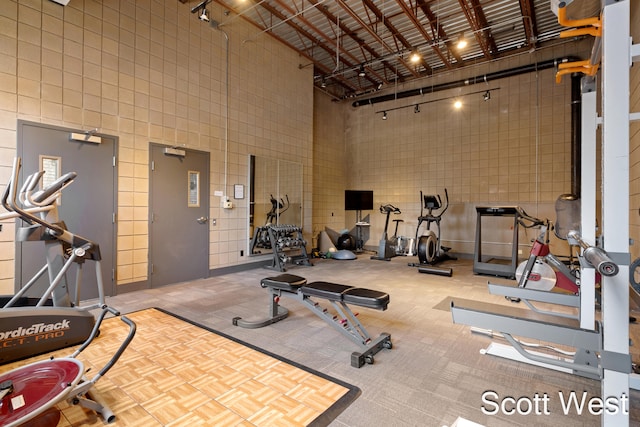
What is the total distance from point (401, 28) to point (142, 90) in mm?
5107

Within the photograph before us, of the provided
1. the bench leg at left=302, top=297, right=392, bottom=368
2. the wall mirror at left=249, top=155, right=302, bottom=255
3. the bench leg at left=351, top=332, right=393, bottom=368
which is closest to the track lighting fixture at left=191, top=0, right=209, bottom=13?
the wall mirror at left=249, top=155, right=302, bottom=255

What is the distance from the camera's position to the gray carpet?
194 cm

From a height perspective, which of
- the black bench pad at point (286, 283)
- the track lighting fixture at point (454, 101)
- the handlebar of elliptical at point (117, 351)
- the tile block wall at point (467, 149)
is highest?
the track lighting fixture at point (454, 101)

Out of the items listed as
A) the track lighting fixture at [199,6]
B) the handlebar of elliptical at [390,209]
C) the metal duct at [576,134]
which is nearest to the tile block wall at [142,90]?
the track lighting fixture at [199,6]

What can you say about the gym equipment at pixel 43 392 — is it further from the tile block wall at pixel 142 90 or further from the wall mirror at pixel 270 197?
the wall mirror at pixel 270 197

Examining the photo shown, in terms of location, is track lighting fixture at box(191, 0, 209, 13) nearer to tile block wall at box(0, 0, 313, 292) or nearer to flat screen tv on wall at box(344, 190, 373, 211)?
tile block wall at box(0, 0, 313, 292)

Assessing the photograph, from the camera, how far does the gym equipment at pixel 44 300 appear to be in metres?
1.92

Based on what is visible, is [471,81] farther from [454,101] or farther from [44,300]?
[44,300]

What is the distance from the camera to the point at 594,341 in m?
1.78

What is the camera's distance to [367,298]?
104 inches

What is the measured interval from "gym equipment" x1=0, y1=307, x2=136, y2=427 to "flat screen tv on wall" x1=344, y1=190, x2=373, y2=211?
720 cm

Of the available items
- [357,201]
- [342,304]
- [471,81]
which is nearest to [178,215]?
[342,304]

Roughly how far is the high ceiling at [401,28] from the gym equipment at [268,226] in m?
3.13

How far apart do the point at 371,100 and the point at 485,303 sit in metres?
6.91
